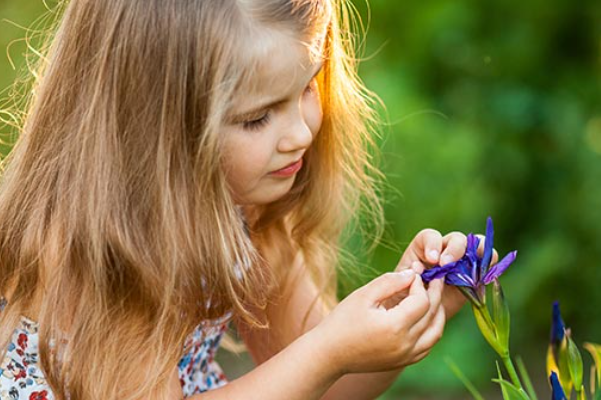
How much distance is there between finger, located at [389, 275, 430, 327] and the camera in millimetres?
1330

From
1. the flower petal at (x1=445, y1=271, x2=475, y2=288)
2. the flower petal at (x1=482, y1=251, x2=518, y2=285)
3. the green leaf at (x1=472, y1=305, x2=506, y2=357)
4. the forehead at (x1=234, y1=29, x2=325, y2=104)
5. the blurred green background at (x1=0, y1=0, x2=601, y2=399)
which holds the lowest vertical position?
the blurred green background at (x1=0, y1=0, x2=601, y2=399)

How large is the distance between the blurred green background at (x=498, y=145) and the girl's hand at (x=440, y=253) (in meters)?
1.35

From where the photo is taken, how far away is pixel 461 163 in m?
3.02

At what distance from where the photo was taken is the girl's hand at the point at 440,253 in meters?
1.43

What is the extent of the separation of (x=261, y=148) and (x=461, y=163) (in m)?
1.65

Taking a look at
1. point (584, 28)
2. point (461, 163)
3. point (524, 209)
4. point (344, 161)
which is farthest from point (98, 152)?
point (584, 28)

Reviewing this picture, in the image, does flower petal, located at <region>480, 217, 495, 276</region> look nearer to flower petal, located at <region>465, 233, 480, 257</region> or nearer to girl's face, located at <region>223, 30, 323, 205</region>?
flower petal, located at <region>465, 233, 480, 257</region>

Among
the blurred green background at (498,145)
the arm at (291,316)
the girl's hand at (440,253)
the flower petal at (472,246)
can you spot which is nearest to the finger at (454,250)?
the girl's hand at (440,253)

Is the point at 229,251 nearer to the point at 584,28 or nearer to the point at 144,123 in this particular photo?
the point at 144,123

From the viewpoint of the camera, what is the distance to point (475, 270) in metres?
1.29

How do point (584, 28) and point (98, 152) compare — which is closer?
point (98, 152)

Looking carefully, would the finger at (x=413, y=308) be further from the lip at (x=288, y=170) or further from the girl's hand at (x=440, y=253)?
the lip at (x=288, y=170)

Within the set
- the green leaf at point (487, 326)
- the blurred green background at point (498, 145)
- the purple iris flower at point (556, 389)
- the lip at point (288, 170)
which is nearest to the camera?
the purple iris flower at point (556, 389)

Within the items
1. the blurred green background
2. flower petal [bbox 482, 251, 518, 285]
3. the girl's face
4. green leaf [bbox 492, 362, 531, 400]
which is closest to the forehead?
the girl's face
